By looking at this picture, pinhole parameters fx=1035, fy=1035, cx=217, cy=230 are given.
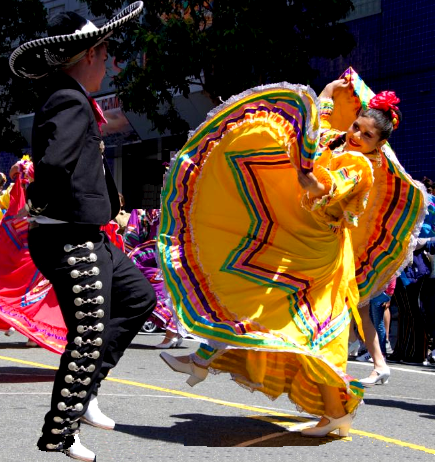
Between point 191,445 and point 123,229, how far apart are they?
707 centimetres

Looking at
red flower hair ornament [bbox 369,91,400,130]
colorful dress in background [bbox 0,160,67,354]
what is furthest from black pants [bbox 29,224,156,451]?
colorful dress in background [bbox 0,160,67,354]

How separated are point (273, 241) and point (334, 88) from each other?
128cm

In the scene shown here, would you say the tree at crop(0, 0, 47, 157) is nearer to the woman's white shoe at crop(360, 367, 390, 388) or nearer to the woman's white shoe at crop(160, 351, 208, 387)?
the woman's white shoe at crop(360, 367, 390, 388)

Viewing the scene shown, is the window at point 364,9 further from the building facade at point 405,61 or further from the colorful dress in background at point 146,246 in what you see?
the colorful dress in background at point 146,246

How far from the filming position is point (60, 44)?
4.18 m

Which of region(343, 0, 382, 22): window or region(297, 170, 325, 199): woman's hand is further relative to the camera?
region(343, 0, 382, 22): window

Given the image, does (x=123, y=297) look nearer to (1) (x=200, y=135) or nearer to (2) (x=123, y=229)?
(1) (x=200, y=135)

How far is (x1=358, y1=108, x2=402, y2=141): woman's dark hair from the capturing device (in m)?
5.95

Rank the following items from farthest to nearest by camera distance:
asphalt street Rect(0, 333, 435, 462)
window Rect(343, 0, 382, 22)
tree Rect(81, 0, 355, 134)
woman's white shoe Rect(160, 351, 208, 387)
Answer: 1. window Rect(343, 0, 382, 22)
2. tree Rect(81, 0, 355, 134)
3. woman's white shoe Rect(160, 351, 208, 387)
4. asphalt street Rect(0, 333, 435, 462)

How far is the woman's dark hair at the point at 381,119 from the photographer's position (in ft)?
19.5

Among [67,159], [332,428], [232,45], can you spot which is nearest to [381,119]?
[332,428]

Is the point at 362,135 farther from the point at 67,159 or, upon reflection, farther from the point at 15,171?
the point at 15,171

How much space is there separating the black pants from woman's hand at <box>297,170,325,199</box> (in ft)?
4.34

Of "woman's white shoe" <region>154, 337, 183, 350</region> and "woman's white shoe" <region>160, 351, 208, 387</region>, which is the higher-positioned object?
"woman's white shoe" <region>160, 351, 208, 387</region>
